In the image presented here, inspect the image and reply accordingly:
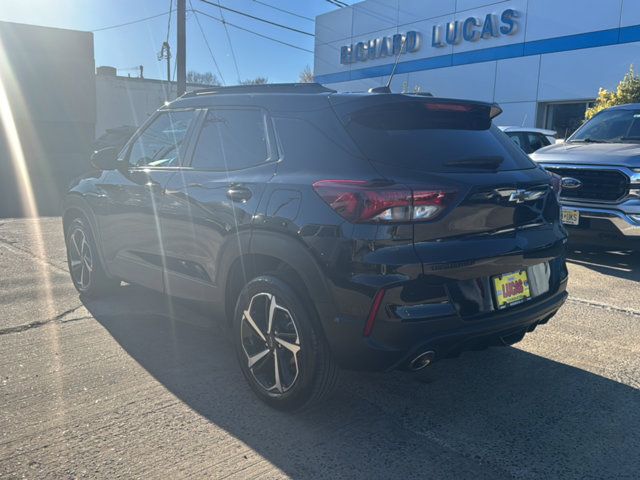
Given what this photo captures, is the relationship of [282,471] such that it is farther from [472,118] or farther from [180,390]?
[472,118]

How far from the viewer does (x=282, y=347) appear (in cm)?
308

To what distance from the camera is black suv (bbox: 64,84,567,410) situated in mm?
2676

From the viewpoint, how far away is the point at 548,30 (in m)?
19.3

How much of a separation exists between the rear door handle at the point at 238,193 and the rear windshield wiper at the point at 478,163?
112cm

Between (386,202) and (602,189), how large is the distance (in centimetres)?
480

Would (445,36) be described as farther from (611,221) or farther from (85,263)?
(85,263)

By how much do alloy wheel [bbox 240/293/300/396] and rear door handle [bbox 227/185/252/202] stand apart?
0.56 meters

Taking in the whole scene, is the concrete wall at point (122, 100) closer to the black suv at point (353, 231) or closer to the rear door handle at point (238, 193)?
the black suv at point (353, 231)

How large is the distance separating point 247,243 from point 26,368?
71.2 inches

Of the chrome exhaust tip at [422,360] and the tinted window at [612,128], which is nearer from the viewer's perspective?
the chrome exhaust tip at [422,360]

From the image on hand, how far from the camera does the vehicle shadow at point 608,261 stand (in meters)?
6.46

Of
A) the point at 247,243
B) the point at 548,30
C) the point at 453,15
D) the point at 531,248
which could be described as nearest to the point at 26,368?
the point at 247,243

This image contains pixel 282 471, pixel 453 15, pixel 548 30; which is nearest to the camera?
pixel 282 471

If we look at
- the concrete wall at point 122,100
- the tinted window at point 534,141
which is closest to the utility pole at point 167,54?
the concrete wall at point 122,100
